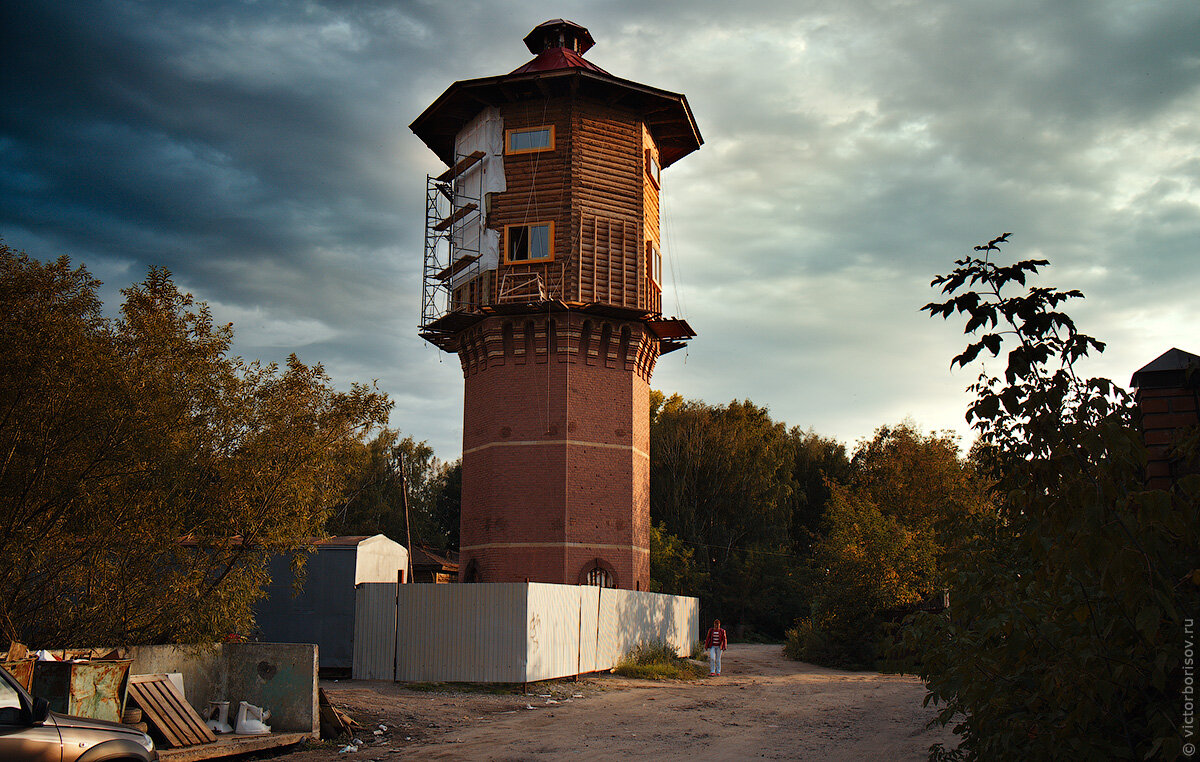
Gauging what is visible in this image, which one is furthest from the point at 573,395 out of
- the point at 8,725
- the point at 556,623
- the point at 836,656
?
the point at 8,725

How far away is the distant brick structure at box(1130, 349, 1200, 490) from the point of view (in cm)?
610

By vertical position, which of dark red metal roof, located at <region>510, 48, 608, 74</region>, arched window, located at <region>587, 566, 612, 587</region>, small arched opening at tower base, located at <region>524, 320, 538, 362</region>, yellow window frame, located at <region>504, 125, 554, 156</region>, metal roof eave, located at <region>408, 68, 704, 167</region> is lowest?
arched window, located at <region>587, 566, 612, 587</region>

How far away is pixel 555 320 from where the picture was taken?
29297mm

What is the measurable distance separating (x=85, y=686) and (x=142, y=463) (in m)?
3.51

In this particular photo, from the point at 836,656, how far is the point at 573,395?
13876mm

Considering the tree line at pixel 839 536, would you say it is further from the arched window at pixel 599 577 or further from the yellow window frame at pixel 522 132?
the yellow window frame at pixel 522 132

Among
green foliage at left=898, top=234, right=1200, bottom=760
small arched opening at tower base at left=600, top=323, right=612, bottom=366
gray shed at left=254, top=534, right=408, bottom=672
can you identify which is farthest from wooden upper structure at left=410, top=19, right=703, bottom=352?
green foliage at left=898, top=234, right=1200, bottom=760

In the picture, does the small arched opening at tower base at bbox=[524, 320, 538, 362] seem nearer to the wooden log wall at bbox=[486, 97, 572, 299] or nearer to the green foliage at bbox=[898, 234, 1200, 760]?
the wooden log wall at bbox=[486, 97, 572, 299]

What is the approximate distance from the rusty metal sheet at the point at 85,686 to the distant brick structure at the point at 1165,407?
11132mm

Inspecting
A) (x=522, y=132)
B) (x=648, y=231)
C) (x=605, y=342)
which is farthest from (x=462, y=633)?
(x=522, y=132)

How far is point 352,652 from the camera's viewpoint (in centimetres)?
2245

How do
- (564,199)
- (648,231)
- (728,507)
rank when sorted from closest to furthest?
(564,199) → (648,231) → (728,507)

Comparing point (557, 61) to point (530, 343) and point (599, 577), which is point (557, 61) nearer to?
point (530, 343)

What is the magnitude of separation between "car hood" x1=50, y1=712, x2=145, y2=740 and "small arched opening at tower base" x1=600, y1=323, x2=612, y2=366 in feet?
75.2
